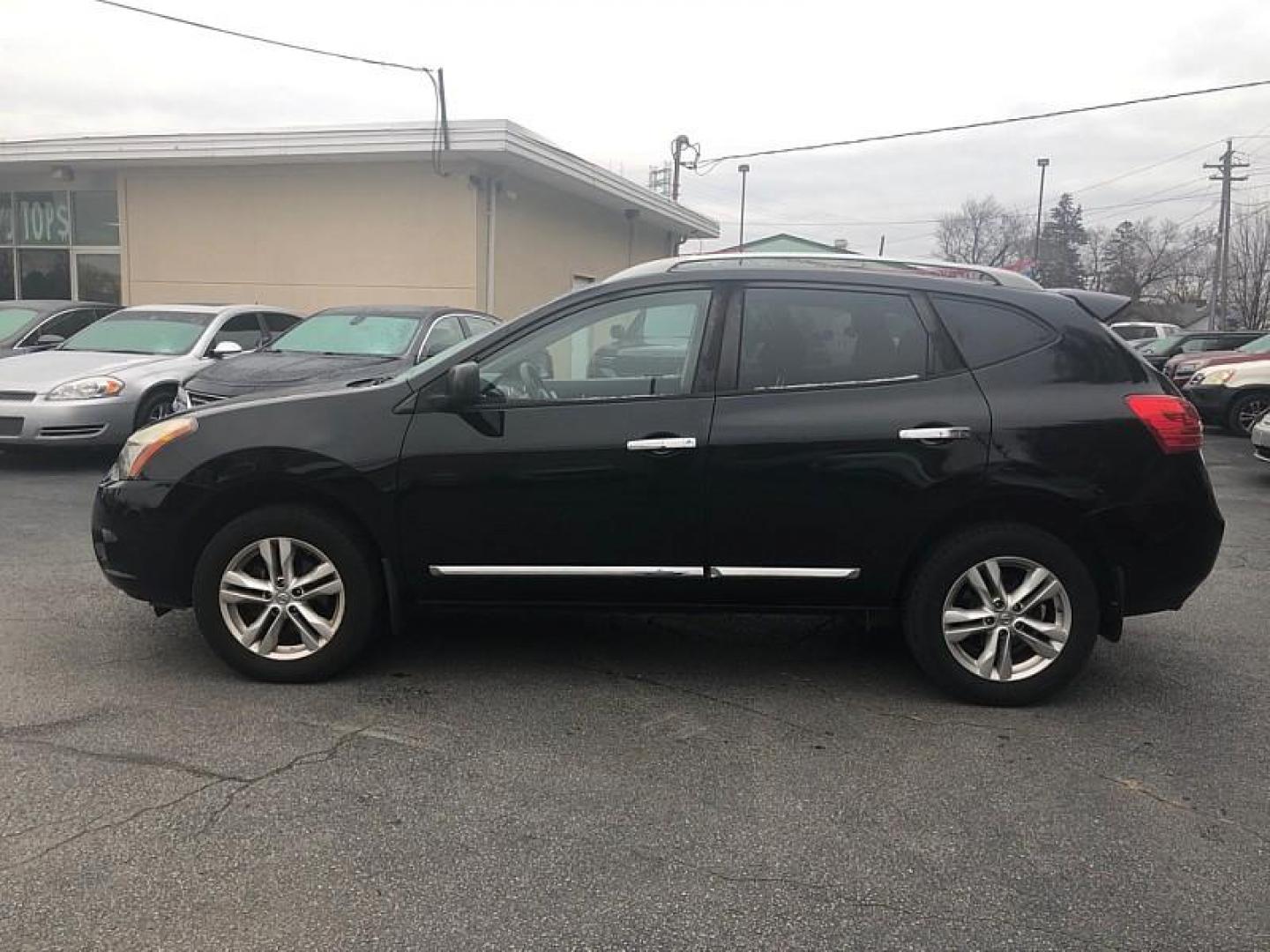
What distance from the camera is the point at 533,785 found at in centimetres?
A: 334

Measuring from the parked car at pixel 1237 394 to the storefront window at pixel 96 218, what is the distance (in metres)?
17.3

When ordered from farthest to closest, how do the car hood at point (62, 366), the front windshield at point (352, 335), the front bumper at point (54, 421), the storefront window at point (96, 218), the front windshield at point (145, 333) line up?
the storefront window at point (96, 218) → the front windshield at point (145, 333) → the front windshield at point (352, 335) → the car hood at point (62, 366) → the front bumper at point (54, 421)

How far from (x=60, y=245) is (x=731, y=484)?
1818 cm

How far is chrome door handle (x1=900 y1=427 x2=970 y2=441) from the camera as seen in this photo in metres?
3.92

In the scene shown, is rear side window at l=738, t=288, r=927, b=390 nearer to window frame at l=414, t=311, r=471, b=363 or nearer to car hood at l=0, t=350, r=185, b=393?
window frame at l=414, t=311, r=471, b=363

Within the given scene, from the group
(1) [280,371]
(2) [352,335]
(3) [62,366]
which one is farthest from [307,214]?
(1) [280,371]

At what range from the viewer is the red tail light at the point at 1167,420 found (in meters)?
3.94

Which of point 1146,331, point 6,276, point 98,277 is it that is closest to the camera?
point 98,277

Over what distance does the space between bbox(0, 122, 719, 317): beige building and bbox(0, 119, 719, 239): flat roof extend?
0.02m

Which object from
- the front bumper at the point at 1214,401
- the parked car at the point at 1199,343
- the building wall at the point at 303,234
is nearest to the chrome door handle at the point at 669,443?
the building wall at the point at 303,234

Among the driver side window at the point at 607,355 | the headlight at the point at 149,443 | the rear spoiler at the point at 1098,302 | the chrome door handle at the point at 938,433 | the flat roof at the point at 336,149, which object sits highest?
the flat roof at the point at 336,149

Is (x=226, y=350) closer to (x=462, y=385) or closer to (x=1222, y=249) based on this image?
(x=462, y=385)

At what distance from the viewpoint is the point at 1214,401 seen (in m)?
13.7

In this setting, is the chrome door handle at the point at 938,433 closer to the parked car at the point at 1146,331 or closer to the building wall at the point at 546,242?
the building wall at the point at 546,242
